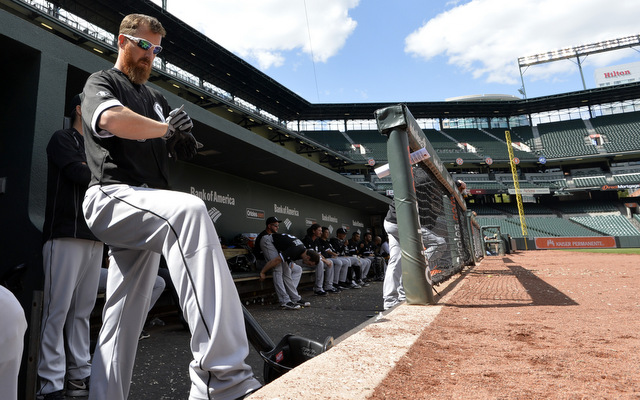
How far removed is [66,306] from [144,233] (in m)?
1.20

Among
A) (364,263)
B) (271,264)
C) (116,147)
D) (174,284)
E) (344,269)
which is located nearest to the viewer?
(174,284)

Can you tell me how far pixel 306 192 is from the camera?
10688 mm

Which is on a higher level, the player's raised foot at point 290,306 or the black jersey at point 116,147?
the black jersey at point 116,147

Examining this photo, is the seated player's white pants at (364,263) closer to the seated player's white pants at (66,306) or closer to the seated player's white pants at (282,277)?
the seated player's white pants at (282,277)

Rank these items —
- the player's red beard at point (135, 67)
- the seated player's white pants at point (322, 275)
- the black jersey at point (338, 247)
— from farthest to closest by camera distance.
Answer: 1. the black jersey at point (338, 247)
2. the seated player's white pants at point (322, 275)
3. the player's red beard at point (135, 67)

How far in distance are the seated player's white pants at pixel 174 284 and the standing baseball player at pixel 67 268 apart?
0.78m

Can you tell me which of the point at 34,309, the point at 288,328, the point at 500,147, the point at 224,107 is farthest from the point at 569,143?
the point at 34,309

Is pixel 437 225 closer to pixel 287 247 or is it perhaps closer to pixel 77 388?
pixel 287 247

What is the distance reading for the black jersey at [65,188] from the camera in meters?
2.06

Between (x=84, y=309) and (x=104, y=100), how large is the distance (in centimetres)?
154

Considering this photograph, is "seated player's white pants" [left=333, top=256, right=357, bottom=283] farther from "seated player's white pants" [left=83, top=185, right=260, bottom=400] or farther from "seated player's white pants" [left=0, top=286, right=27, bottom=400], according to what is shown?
"seated player's white pants" [left=0, top=286, right=27, bottom=400]

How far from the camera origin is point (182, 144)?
1.57 meters

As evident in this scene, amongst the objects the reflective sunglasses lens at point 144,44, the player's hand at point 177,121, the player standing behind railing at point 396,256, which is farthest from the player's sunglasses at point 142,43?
the player standing behind railing at point 396,256

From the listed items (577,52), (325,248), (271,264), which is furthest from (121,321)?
(577,52)
